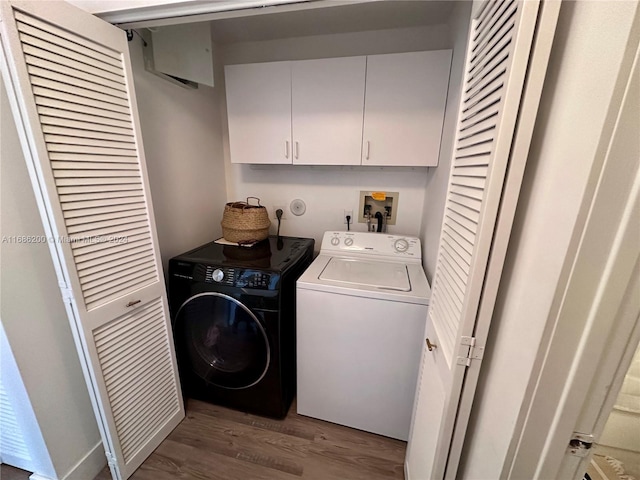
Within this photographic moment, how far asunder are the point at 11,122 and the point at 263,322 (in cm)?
128

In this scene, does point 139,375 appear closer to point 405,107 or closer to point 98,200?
point 98,200

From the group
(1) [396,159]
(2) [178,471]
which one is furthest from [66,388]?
(1) [396,159]

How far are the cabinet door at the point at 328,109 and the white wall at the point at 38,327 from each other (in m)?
1.29

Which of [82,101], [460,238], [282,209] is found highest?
[82,101]

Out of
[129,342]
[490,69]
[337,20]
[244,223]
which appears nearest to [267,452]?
[129,342]

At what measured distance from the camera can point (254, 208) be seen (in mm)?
1814

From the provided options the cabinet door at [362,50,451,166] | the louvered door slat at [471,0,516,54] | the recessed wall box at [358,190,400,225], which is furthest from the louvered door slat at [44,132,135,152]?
the recessed wall box at [358,190,400,225]

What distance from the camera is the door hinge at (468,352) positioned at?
70 cm

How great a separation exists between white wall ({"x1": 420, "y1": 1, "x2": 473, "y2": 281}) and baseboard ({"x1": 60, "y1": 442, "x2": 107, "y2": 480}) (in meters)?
1.99

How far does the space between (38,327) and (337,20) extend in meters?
2.21

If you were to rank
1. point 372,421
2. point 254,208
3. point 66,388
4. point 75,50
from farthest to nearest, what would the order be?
point 254,208, point 372,421, point 66,388, point 75,50

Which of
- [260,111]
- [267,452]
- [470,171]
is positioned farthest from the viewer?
[260,111]

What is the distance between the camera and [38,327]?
1057 mm

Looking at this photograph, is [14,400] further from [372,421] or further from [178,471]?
[372,421]
